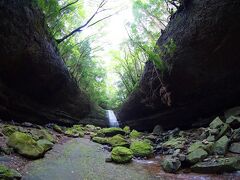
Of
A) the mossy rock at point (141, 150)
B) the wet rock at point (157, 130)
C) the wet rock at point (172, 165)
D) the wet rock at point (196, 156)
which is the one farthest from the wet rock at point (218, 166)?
the wet rock at point (157, 130)

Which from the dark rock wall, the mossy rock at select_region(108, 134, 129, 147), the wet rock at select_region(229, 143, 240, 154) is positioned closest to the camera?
the wet rock at select_region(229, 143, 240, 154)

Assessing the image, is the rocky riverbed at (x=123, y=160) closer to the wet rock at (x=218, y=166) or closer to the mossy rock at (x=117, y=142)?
the wet rock at (x=218, y=166)

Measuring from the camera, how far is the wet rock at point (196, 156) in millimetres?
5043

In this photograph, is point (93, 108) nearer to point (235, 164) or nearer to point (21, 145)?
point (21, 145)

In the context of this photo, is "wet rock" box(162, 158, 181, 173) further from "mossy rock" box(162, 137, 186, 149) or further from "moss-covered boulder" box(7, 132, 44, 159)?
"moss-covered boulder" box(7, 132, 44, 159)

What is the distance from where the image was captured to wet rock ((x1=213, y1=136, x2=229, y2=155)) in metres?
5.28

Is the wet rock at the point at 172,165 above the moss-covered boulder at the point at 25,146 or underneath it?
underneath

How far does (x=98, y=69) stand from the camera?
70.0ft

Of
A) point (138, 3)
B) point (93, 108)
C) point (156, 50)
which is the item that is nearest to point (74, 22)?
point (138, 3)

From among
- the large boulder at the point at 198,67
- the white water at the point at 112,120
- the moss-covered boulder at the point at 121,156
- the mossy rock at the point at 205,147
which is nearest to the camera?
the mossy rock at the point at 205,147

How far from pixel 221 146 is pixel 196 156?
0.72 meters

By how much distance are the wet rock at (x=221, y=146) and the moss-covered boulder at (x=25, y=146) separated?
12.5ft

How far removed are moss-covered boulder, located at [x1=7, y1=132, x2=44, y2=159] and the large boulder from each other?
15.2 ft

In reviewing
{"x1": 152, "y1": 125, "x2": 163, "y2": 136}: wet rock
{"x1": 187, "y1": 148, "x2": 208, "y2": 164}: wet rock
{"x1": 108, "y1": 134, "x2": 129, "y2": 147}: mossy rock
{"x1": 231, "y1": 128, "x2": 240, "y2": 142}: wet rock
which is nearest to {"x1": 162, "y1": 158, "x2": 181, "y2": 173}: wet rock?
{"x1": 187, "y1": 148, "x2": 208, "y2": 164}: wet rock
